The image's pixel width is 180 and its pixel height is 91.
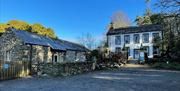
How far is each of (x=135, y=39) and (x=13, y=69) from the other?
3041cm

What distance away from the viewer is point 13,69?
2062 cm

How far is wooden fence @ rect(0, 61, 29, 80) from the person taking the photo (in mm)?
19356

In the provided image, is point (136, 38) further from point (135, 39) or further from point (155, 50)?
point (155, 50)

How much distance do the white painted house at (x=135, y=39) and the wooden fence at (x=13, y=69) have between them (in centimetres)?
2676

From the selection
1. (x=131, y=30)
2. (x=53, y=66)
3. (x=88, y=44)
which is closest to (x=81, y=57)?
(x=131, y=30)

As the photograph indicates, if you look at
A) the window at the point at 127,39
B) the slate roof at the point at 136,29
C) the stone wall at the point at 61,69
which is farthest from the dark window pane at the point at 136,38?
the stone wall at the point at 61,69

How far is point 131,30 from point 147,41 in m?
3.73

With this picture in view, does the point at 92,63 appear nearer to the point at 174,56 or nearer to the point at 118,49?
the point at 174,56

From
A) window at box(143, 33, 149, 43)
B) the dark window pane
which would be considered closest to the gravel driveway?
window at box(143, 33, 149, 43)

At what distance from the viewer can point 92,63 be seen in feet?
97.5

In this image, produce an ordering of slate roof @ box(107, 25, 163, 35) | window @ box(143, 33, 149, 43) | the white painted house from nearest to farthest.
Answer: the white painted house, slate roof @ box(107, 25, 163, 35), window @ box(143, 33, 149, 43)

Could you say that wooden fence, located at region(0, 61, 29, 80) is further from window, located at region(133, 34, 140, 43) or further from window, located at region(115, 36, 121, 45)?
window, located at region(115, 36, 121, 45)

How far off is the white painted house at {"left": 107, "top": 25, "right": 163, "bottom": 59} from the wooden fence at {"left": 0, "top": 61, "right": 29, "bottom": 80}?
26765mm

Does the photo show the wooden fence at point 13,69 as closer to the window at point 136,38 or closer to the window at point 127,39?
the window at point 136,38
